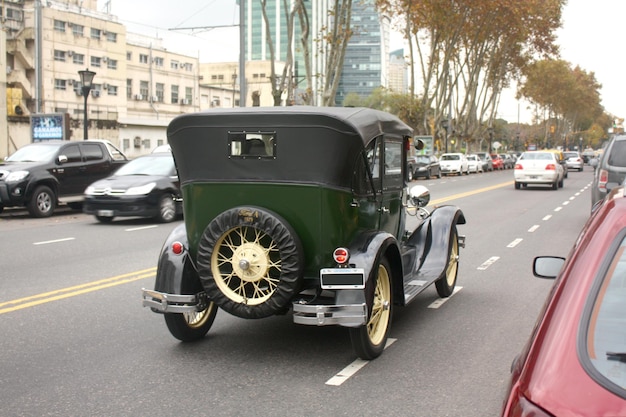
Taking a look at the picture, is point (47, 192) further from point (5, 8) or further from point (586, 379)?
point (5, 8)

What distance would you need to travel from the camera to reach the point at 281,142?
18.1ft

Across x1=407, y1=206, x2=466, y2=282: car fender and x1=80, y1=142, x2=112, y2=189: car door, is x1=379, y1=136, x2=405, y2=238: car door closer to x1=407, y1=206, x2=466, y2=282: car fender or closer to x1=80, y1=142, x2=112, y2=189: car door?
x1=407, y1=206, x2=466, y2=282: car fender

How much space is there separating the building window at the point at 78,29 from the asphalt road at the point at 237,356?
6404cm

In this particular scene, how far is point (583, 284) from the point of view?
2.30 meters

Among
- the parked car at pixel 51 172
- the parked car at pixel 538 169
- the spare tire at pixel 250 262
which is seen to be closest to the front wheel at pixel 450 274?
the spare tire at pixel 250 262

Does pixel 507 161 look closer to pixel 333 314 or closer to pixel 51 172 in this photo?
pixel 51 172

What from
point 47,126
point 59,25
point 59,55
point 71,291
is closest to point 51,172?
point 47,126

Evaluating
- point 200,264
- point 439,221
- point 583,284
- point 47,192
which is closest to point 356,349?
point 200,264

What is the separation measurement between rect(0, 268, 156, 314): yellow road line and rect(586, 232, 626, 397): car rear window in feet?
20.3

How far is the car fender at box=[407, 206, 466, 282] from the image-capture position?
7180mm

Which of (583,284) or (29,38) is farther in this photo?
(29,38)

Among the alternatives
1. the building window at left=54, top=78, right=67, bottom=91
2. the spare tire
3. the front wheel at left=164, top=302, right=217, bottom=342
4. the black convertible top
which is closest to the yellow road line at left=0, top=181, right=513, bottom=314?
the front wheel at left=164, top=302, right=217, bottom=342

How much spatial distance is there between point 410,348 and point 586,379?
3.87 metres

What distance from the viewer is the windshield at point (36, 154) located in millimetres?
18344
